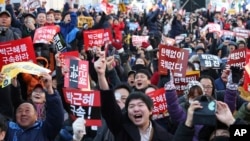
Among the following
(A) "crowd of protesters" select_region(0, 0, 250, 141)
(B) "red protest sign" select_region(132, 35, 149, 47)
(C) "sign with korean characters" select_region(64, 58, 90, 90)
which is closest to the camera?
(A) "crowd of protesters" select_region(0, 0, 250, 141)

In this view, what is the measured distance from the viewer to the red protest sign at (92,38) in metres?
9.59

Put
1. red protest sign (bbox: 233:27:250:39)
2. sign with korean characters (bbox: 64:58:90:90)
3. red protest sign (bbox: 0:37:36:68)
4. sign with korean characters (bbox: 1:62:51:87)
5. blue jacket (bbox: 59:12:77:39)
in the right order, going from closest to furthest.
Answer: sign with korean characters (bbox: 1:62:51:87) < sign with korean characters (bbox: 64:58:90:90) < red protest sign (bbox: 0:37:36:68) < blue jacket (bbox: 59:12:77:39) < red protest sign (bbox: 233:27:250:39)

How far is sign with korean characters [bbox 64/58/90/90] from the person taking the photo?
6379 millimetres

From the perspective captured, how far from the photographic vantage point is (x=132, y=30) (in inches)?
697

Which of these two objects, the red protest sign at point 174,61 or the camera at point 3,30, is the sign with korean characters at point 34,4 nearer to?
the camera at point 3,30

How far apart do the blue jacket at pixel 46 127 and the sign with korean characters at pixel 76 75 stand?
1012 mm

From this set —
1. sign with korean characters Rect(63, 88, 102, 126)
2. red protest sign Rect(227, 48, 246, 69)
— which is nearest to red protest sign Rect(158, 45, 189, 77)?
red protest sign Rect(227, 48, 246, 69)

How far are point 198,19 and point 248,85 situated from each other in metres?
15.7

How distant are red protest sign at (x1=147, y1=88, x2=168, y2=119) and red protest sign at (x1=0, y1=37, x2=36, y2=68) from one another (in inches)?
58.3

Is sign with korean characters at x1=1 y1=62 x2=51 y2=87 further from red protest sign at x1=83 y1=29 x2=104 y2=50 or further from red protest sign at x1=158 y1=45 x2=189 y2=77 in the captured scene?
red protest sign at x1=83 y1=29 x2=104 y2=50

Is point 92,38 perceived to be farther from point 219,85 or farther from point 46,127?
point 46,127

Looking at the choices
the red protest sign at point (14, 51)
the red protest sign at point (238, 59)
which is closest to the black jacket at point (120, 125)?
the red protest sign at point (14, 51)

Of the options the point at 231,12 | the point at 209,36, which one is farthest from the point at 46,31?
the point at 231,12

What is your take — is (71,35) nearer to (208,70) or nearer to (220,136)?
(208,70)
